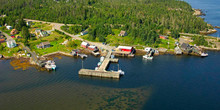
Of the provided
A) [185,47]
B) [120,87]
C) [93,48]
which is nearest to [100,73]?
[120,87]

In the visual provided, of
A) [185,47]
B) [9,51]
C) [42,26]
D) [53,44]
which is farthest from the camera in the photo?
[42,26]

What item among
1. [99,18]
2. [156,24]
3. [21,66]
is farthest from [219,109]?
[99,18]

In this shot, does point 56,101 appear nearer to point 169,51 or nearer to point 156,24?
point 169,51

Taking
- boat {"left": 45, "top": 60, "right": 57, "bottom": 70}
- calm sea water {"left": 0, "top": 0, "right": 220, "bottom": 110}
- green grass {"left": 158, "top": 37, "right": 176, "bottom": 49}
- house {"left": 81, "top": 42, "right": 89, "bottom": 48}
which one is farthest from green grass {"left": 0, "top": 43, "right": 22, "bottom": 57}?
green grass {"left": 158, "top": 37, "right": 176, "bottom": 49}

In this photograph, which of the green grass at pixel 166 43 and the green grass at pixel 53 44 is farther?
the green grass at pixel 166 43

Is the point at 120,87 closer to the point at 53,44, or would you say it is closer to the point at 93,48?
the point at 93,48

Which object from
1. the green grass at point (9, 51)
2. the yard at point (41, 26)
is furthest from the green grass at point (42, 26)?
the green grass at point (9, 51)

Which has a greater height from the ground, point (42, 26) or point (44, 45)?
point (42, 26)

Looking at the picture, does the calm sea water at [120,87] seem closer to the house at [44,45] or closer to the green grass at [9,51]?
the green grass at [9,51]

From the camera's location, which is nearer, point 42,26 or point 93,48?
point 93,48
